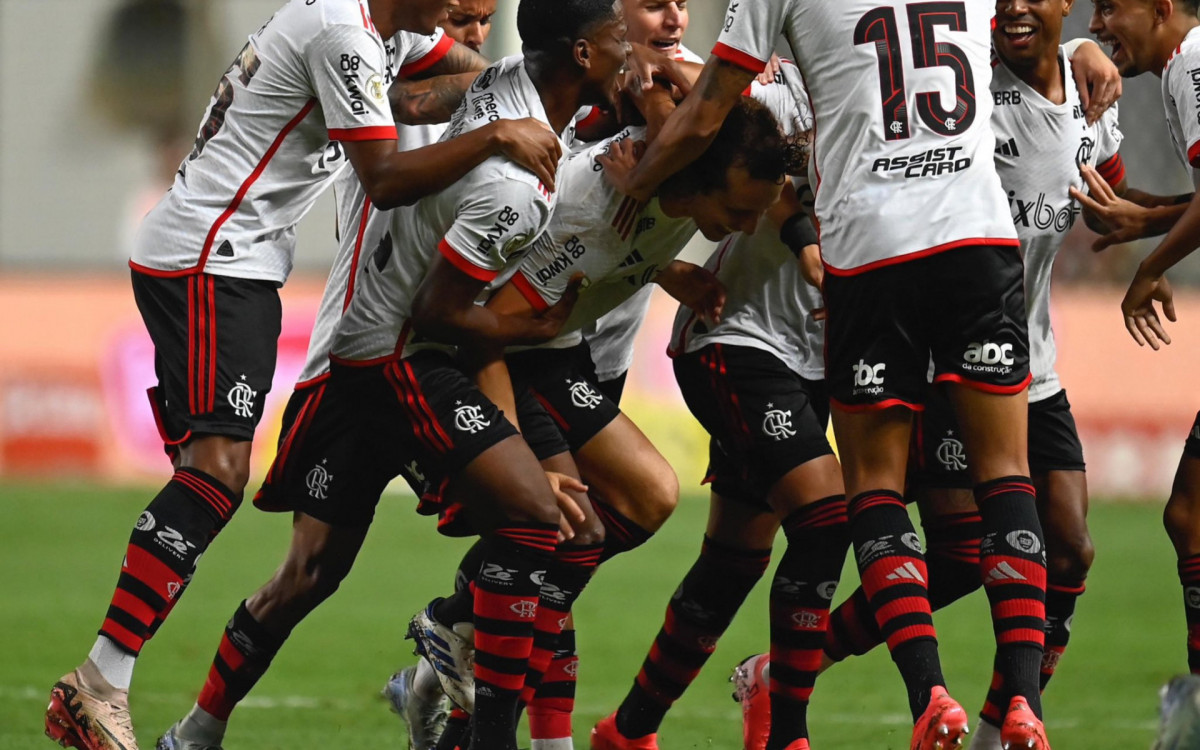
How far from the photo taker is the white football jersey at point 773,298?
5.00 meters

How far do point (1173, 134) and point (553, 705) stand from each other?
249 cm

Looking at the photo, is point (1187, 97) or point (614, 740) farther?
point (614, 740)

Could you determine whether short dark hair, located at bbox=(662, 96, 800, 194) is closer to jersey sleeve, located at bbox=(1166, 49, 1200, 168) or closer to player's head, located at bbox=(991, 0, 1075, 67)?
player's head, located at bbox=(991, 0, 1075, 67)

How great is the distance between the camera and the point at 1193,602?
15.7 feet

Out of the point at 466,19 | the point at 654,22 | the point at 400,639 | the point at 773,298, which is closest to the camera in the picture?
the point at 773,298

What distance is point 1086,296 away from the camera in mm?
11859

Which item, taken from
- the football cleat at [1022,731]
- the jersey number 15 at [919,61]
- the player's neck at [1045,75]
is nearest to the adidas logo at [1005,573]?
the football cleat at [1022,731]

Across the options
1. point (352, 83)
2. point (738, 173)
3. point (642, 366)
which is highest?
point (352, 83)

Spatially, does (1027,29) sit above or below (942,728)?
above

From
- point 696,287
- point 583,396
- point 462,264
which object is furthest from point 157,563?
point 696,287

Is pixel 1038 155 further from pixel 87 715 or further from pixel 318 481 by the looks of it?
pixel 87 715

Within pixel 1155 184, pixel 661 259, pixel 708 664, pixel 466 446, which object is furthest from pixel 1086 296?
pixel 466 446

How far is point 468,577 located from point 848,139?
1727 mm

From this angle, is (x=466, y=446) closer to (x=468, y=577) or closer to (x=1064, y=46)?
(x=468, y=577)
